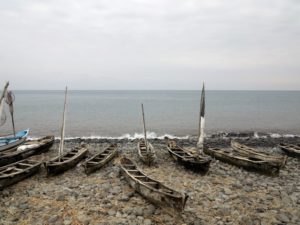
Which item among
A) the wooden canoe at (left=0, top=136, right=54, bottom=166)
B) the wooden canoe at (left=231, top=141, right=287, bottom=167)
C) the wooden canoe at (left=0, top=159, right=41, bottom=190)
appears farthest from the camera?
the wooden canoe at (left=0, top=136, right=54, bottom=166)

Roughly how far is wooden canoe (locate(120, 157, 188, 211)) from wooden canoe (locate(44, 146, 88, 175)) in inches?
161

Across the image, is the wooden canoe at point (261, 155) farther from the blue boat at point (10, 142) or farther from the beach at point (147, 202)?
the blue boat at point (10, 142)

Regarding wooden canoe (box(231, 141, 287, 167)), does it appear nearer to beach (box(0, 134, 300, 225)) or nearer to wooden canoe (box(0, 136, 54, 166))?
beach (box(0, 134, 300, 225))

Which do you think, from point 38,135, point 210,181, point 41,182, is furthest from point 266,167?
point 38,135

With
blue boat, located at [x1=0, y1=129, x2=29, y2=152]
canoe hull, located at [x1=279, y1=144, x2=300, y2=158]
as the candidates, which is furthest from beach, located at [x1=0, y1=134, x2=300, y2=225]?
blue boat, located at [x1=0, y1=129, x2=29, y2=152]

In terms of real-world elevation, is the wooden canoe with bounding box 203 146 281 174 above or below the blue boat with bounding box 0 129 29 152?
above

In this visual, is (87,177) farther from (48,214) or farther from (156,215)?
(156,215)

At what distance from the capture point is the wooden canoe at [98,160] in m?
14.6

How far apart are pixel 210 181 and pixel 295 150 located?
1053 cm

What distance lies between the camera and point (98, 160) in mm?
16625

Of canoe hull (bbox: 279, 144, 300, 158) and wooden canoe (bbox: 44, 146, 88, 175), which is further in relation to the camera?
canoe hull (bbox: 279, 144, 300, 158)

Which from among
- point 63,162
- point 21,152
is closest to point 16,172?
point 63,162

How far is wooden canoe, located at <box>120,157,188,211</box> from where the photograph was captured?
9.40m

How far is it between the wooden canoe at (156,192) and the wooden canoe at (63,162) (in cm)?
409
